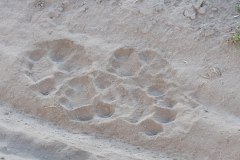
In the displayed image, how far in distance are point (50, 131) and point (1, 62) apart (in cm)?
82

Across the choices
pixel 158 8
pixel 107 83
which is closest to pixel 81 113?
pixel 107 83

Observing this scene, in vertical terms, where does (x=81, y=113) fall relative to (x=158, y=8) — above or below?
below

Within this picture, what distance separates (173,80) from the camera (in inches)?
144

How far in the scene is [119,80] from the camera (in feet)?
12.2

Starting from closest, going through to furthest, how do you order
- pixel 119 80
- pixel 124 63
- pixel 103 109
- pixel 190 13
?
pixel 103 109, pixel 119 80, pixel 124 63, pixel 190 13

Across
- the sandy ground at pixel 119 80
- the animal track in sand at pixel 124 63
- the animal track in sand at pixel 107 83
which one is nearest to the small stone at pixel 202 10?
the sandy ground at pixel 119 80

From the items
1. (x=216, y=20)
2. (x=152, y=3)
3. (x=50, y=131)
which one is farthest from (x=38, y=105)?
(x=216, y=20)

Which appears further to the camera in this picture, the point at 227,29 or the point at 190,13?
the point at 190,13

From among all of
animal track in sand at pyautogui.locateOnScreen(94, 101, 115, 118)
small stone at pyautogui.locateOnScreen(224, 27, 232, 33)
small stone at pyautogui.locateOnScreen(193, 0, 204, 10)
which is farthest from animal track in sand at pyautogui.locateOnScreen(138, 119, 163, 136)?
small stone at pyautogui.locateOnScreen(193, 0, 204, 10)

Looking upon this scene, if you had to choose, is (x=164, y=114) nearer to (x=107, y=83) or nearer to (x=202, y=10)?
(x=107, y=83)

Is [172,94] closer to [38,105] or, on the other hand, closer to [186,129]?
[186,129]

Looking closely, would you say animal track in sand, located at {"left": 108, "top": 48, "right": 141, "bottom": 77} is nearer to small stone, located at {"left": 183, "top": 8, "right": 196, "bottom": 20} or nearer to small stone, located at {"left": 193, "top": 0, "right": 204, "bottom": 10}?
small stone, located at {"left": 183, "top": 8, "right": 196, "bottom": 20}

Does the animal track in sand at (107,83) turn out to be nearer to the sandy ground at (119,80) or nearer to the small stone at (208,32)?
the sandy ground at (119,80)

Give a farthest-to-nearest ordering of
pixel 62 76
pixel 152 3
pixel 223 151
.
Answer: pixel 152 3 < pixel 62 76 < pixel 223 151
